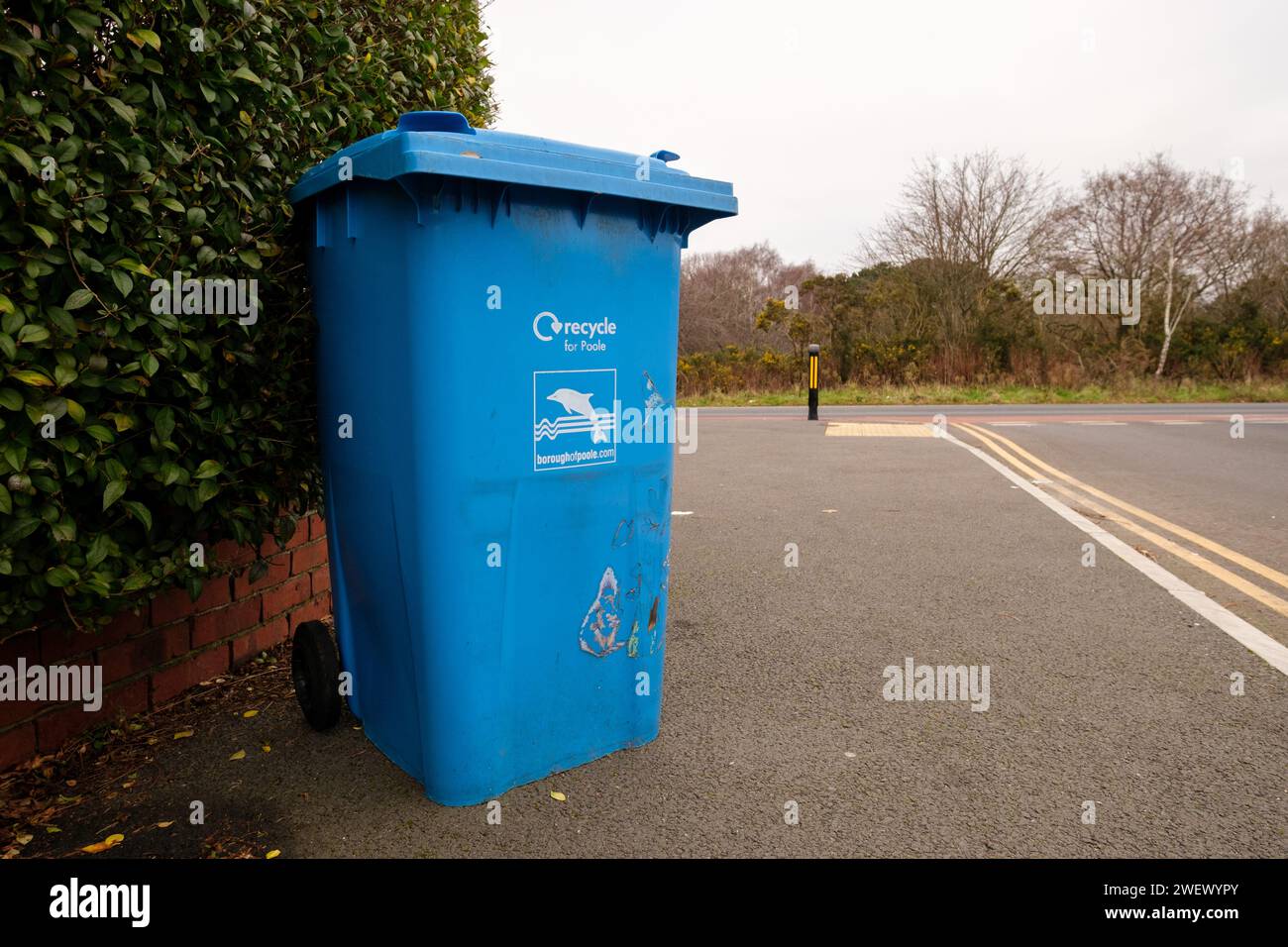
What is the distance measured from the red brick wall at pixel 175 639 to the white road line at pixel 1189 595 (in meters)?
4.13

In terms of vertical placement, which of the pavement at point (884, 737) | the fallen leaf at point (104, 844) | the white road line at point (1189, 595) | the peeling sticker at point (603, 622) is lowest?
the fallen leaf at point (104, 844)

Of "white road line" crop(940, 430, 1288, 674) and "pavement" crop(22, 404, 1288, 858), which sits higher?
"white road line" crop(940, 430, 1288, 674)

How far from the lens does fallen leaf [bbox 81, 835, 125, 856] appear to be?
240 centimetres

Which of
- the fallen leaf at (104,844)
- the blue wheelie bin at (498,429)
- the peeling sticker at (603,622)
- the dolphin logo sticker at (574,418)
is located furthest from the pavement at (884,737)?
the dolphin logo sticker at (574,418)

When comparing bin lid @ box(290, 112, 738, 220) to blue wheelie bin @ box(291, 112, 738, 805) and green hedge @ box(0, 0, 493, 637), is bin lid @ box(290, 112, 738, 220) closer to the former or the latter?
blue wheelie bin @ box(291, 112, 738, 805)

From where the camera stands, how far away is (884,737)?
307cm

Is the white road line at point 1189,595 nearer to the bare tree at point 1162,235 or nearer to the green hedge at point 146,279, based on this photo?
the green hedge at point 146,279

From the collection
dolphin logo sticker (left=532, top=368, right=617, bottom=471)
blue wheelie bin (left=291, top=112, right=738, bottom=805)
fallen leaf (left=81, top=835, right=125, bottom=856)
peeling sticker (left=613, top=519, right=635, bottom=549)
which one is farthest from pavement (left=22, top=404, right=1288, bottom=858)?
dolphin logo sticker (left=532, top=368, right=617, bottom=471)

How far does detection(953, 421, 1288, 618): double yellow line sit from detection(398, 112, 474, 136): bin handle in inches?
173

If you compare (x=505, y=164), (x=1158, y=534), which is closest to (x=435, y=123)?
(x=505, y=164)

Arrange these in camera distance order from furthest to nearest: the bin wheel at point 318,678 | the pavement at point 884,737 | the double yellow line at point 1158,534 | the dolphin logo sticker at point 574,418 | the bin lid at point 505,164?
the double yellow line at point 1158,534 → the bin wheel at point 318,678 → the dolphin logo sticker at point 574,418 → the pavement at point 884,737 → the bin lid at point 505,164

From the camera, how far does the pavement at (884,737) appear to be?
2.47 m

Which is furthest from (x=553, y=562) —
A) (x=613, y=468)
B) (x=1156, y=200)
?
(x=1156, y=200)
